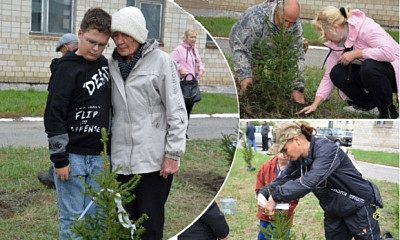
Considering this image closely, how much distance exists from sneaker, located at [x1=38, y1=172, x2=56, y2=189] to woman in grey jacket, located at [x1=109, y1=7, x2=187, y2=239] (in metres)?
0.47

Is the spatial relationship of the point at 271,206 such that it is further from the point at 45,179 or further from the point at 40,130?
the point at 40,130

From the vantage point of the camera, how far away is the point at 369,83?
4523 millimetres

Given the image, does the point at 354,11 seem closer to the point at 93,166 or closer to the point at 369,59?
the point at 369,59

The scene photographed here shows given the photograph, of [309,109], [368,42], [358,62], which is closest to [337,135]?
[309,109]

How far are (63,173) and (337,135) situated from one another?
6.48ft

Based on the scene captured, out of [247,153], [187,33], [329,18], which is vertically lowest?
[247,153]

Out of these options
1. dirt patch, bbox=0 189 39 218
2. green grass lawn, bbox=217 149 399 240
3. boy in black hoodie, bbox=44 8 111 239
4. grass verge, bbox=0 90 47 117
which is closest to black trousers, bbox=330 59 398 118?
green grass lawn, bbox=217 149 399 240

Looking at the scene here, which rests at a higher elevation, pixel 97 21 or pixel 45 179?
pixel 97 21

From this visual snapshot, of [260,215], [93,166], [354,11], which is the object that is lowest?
[260,215]

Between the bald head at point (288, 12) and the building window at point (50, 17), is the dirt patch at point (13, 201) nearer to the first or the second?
the building window at point (50, 17)

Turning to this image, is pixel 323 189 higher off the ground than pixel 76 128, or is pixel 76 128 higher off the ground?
pixel 76 128

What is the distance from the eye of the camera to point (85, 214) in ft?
12.2

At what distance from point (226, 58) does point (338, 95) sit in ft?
2.90

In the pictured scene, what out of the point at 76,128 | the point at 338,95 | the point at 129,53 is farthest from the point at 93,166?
the point at 338,95
